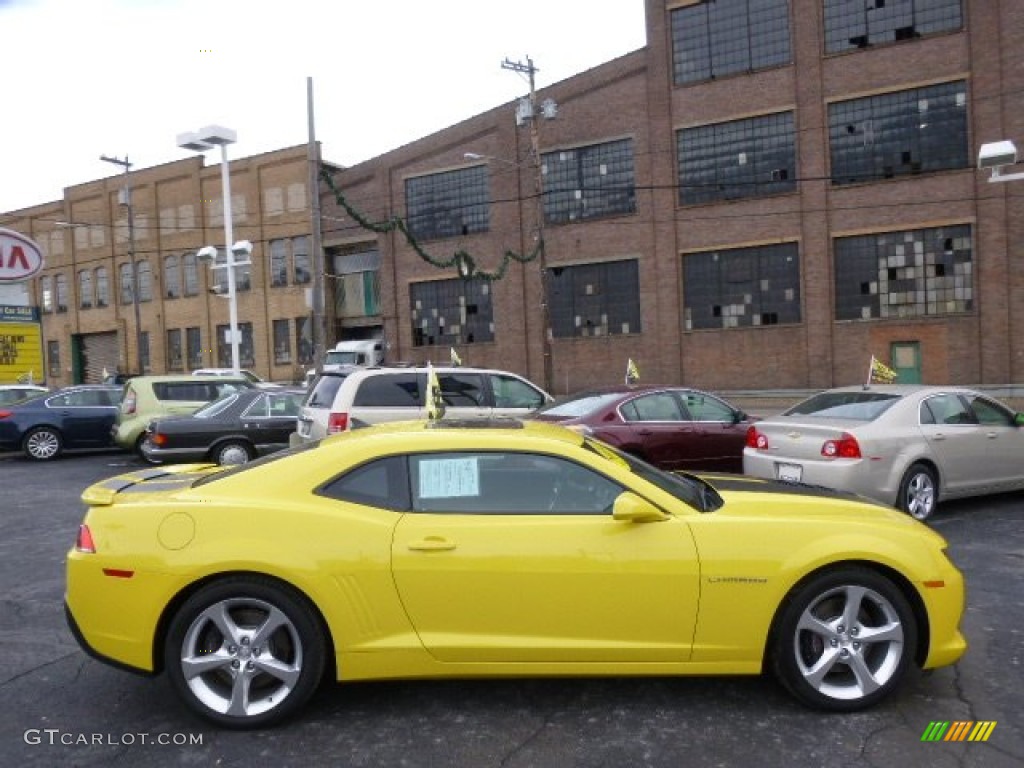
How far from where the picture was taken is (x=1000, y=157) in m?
15.0

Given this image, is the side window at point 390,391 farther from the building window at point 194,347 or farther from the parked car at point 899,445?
the building window at point 194,347

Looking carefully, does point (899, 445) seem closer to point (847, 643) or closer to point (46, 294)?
point (847, 643)

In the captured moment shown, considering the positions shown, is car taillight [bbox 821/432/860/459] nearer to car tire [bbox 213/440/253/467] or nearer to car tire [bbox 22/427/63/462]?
car tire [bbox 213/440/253/467]

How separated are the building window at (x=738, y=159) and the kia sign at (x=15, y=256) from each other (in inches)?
1028

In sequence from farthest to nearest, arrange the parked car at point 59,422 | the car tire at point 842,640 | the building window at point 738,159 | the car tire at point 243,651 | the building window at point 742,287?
the building window at point 742,287, the building window at point 738,159, the parked car at point 59,422, the car tire at point 842,640, the car tire at point 243,651

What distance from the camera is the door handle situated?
12.2 feet

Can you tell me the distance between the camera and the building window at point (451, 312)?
1366 inches

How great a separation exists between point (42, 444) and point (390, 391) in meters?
8.86

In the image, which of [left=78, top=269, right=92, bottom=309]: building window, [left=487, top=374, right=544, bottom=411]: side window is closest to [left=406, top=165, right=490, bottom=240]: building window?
[left=487, top=374, right=544, bottom=411]: side window

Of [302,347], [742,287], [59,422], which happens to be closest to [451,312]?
[302,347]

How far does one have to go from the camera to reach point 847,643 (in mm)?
3822

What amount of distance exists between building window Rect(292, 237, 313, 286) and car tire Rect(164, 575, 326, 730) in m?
38.0

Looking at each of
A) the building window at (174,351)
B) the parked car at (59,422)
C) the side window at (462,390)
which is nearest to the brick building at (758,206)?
the parked car at (59,422)

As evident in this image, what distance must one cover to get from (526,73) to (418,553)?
2493 centimetres
